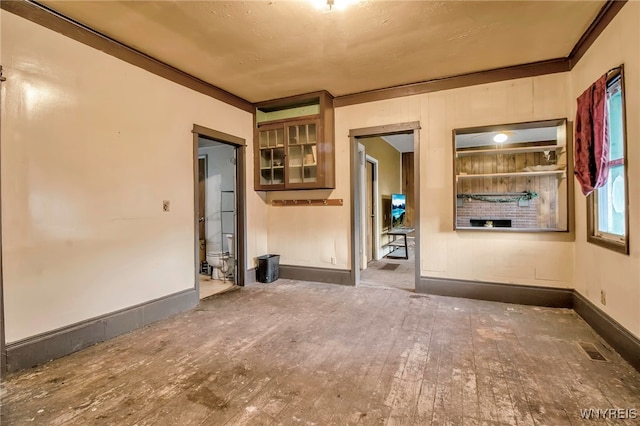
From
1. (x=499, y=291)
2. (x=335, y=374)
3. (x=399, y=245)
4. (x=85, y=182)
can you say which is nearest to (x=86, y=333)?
(x=85, y=182)

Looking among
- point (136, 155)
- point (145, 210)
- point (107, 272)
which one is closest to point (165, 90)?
point (136, 155)

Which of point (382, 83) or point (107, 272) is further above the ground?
point (382, 83)

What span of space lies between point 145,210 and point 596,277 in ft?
14.0

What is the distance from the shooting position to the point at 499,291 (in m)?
3.53

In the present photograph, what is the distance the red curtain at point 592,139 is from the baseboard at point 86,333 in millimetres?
4101

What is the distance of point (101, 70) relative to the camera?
8.75ft

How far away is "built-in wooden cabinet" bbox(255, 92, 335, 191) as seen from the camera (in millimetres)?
4277

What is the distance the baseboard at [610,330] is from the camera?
2.08 m

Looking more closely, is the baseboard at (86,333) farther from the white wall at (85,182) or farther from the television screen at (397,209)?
the television screen at (397,209)

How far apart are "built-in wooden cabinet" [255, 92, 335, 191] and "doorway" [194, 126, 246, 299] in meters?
0.40

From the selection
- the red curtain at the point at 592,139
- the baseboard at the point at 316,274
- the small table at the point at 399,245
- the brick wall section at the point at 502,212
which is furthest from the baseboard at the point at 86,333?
the brick wall section at the point at 502,212

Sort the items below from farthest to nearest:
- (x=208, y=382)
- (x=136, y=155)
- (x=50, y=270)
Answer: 1. (x=136, y=155)
2. (x=50, y=270)
3. (x=208, y=382)

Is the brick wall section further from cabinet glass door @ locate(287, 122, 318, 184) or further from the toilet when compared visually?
the toilet

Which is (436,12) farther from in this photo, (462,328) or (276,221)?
(276,221)
